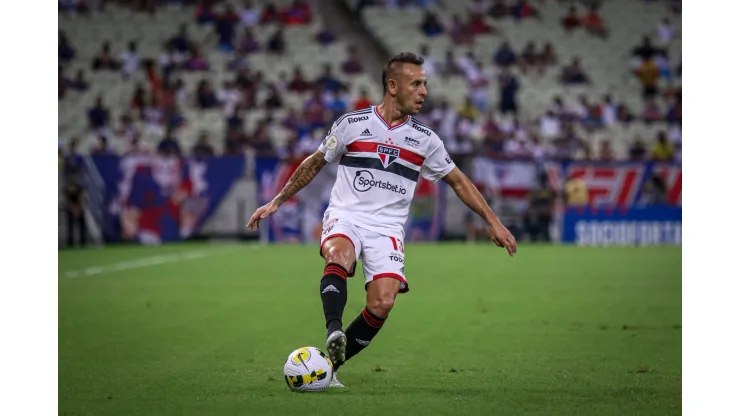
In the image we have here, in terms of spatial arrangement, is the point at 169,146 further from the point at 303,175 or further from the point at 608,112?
the point at 303,175

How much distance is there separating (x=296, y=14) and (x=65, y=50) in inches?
262

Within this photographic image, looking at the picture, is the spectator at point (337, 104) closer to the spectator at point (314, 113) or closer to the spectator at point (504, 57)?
the spectator at point (314, 113)

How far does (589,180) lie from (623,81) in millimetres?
6633

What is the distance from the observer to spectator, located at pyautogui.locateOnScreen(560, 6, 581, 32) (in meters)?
33.5

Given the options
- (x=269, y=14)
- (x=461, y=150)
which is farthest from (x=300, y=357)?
(x=269, y=14)

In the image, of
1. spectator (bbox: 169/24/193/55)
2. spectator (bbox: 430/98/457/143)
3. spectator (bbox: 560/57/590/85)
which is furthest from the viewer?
spectator (bbox: 560/57/590/85)

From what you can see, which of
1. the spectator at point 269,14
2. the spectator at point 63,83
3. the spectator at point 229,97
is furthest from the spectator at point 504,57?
the spectator at point 63,83

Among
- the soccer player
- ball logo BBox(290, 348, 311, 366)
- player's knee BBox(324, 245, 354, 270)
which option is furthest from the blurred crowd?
ball logo BBox(290, 348, 311, 366)

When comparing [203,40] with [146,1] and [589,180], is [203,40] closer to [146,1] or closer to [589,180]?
[146,1]

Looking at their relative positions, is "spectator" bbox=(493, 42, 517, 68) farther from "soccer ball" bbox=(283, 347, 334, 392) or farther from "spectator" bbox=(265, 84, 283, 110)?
"soccer ball" bbox=(283, 347, 334, 392)

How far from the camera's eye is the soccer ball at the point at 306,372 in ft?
23.0

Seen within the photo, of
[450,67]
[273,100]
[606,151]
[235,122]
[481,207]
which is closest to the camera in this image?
[481,207]

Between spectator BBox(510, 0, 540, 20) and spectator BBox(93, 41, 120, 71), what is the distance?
11851mm

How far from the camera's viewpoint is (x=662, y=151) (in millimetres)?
28094
